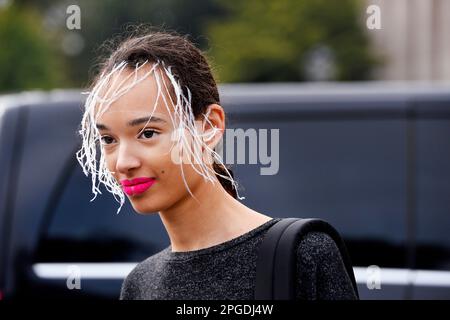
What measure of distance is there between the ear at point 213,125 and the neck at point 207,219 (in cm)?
→ 9

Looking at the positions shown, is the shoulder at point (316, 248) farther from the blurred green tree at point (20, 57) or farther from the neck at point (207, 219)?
the blurred green tree at point (20, 57)

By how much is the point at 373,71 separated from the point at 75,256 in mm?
28774

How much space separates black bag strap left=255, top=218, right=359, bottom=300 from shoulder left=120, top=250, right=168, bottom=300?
345 mm

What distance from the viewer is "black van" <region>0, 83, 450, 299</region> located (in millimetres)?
3557

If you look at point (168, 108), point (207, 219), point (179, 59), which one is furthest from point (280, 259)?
point (179, 59)

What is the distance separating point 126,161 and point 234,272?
29 centimetres

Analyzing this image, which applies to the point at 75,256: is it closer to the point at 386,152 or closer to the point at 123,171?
the point at 386,152

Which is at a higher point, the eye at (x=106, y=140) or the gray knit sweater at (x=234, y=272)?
the eye at (x=106, y=140)

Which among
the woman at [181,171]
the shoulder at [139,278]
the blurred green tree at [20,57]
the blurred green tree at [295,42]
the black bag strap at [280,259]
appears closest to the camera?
the black bag strap at [280,259]

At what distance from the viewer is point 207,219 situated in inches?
68.5

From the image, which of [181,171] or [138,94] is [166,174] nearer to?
[181,171]

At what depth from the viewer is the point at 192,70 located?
5.73 feet

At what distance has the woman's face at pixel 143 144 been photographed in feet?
5.38

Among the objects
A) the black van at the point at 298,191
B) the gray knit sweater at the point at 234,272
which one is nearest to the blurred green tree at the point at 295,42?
the black van at the point at 298,191
